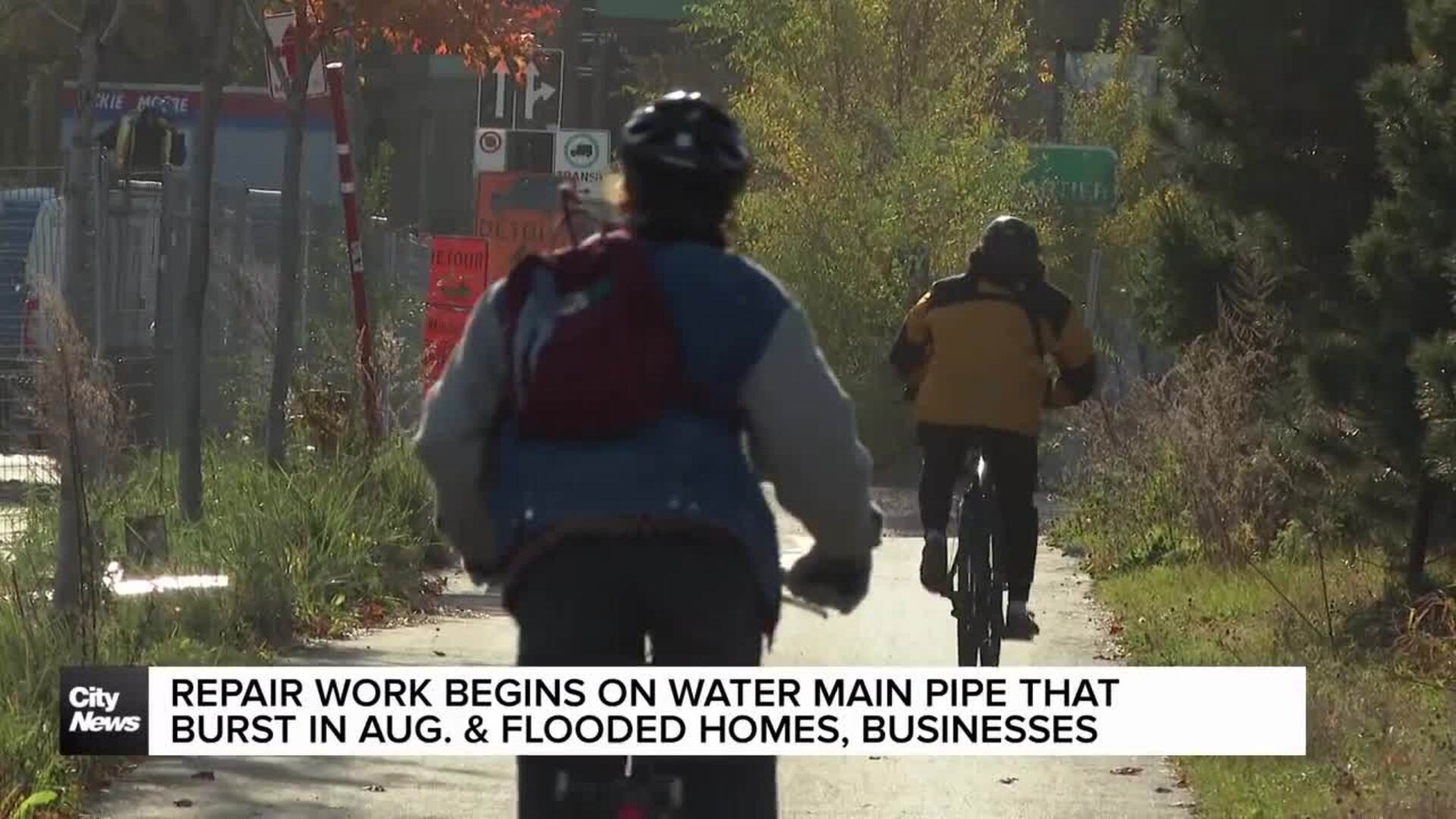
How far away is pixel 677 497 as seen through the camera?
4.53m

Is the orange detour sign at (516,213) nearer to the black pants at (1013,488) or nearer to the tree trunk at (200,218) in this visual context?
the tree trunk at (200,218)

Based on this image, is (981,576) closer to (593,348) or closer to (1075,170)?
(593,348)

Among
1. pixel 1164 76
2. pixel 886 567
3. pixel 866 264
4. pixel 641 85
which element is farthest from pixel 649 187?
pixel 641 85

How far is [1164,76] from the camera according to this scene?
53.2ft

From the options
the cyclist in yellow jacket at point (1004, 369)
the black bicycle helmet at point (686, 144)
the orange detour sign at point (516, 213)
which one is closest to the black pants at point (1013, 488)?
the cyclist in yellow jacket at point (1004, 369)

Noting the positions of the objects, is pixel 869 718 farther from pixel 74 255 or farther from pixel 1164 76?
pixel 1164 76

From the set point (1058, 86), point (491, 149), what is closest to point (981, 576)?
point (491, 149)

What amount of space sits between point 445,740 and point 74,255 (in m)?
3.04

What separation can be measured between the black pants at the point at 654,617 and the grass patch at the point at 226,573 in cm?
356

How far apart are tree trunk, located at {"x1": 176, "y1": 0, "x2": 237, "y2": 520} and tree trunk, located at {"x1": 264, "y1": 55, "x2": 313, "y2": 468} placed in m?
1.49

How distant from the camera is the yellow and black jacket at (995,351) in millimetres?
10852

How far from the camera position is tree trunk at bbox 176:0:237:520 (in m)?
13.3

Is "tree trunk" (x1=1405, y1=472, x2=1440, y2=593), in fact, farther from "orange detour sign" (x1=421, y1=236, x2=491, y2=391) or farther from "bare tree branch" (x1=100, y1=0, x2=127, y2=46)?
"orange detour sign" (x1=421, y1=236, x2=491, y2=391)

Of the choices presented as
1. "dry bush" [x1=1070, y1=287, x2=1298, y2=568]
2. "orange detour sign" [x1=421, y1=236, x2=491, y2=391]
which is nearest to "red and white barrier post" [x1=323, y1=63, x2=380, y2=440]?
"orange detour sign" [x1=421, y1=236, x2=491, y2=391]
